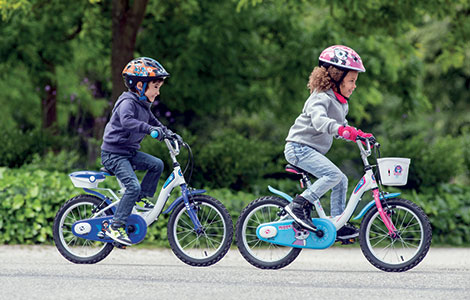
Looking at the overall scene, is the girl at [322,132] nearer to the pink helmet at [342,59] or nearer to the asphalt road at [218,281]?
the pink helmet at [342,59]

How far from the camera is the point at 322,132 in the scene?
669 centimetres

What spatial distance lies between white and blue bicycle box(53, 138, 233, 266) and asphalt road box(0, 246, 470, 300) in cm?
16

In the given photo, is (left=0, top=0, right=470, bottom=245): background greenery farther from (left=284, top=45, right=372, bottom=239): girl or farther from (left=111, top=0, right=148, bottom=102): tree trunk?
(left=284, top=45, right=372, bottom=239): girl

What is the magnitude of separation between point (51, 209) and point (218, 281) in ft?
12.5

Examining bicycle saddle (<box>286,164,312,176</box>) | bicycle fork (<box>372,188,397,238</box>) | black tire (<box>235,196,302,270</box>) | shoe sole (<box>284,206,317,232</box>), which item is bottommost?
black tire (<box>235,196,302,270</box>)

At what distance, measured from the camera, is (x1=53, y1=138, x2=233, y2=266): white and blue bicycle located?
6.68 metres


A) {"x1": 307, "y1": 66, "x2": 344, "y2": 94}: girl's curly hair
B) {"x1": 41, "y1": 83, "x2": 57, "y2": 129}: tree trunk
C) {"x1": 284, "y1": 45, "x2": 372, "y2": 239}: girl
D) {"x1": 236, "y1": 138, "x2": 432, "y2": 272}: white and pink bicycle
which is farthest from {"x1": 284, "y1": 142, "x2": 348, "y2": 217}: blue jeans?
{"x1": 41, "y1": 83, "x2": 57, "y2": 129}: tree trunk

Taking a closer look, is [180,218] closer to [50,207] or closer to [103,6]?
[50,207]

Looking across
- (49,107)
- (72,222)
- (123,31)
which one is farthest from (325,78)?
(49,107)

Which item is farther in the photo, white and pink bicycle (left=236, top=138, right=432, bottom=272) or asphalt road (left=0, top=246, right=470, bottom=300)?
white and pink bicycle (left=236, top=138, right=432, bottom=272)

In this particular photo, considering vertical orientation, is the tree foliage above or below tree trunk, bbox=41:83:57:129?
above

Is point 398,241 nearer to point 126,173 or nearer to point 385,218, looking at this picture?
point 385,218

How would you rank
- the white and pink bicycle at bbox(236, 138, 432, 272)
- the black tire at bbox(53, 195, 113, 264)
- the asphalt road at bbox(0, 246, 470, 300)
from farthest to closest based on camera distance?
the black tire at bbox(53, 195, 113, 264), the white and pink bicycle at bbox(236, 138, 432, 272), the asphalt road at bbox(0, 246, 470, 300)

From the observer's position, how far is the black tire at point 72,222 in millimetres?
7027
